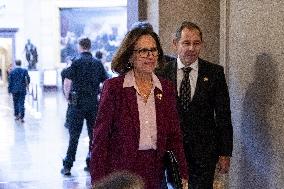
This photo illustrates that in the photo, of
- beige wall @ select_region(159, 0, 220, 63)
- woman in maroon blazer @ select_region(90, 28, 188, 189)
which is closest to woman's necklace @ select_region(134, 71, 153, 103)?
woman in maroon blazer @ select_region(90, 28, 188, 189)

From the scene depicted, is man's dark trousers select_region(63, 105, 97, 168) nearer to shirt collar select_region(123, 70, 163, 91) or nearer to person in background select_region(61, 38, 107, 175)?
person in background select_region(61, 38, 107, 175)

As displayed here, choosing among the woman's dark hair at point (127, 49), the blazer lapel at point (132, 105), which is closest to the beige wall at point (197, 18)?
the woman's dark hair at point (127, 49)

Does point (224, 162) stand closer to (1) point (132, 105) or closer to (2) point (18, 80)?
(1) point (132, 105)

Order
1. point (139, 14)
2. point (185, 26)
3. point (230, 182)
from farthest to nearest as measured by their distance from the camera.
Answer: point (139, 14), point (230, 182), point (185, 26)

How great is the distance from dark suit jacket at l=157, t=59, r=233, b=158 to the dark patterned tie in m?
0.03

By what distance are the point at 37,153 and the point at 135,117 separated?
7.26 metres

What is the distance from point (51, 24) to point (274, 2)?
25227mm

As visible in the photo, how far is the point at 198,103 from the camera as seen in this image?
13.3ft

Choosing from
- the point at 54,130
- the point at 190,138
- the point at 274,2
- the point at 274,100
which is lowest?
the point at 54,130

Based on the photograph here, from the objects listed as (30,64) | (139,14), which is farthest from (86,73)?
(30,64)

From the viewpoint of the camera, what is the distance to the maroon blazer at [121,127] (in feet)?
10.9

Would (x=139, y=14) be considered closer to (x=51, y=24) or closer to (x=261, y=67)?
(x=261, y=67)

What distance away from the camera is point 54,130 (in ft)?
44.5

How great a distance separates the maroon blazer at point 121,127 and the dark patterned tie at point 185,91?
0.64m
